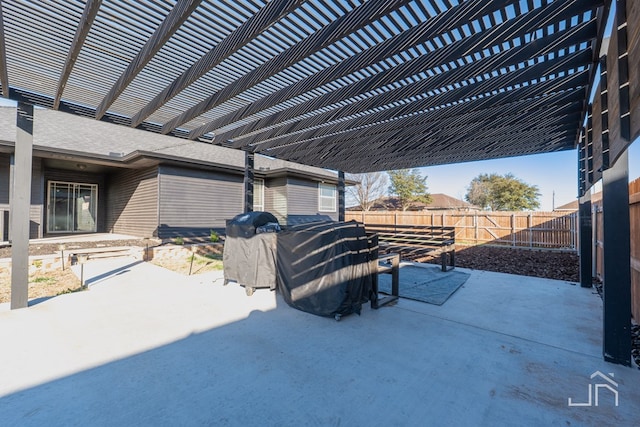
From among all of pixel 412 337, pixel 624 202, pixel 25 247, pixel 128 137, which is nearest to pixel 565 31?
pixel 624 202

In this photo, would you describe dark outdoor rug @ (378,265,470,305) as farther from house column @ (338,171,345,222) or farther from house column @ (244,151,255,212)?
house column @ (244,151,255,212)

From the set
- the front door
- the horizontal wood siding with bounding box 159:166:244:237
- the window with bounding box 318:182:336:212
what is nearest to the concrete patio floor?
the horizontal wood siding with bounding box 159:166:244:237

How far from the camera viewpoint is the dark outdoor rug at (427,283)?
4.65m

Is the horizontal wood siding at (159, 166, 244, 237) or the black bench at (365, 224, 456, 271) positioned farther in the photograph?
the horizontal wood siding at (159, 166, 244, 237)

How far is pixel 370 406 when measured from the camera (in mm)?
1979

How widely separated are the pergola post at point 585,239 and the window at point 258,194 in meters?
10.6

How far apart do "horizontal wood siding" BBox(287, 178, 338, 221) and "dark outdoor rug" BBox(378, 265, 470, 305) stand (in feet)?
21.8

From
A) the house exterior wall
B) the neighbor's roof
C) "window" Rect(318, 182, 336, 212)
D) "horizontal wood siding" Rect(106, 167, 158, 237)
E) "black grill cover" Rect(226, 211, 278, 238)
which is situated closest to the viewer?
the neighbor's roof

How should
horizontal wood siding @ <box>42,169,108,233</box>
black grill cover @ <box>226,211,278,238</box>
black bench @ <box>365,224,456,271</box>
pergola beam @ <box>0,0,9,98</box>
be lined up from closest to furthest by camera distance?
pergola beam @ <box>0,0,9,98</box> → black grill cover @ <box>226,211,278,238</box> → black bench @ <box>365,224,456,271</box> → horizontal wood siding @ <box>42,169,108,233</box>

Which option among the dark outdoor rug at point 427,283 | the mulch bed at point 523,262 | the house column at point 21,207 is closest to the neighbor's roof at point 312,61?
the house column at point 21,207

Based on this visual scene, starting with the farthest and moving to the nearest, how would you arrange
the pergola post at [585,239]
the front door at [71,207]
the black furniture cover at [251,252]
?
the front door at [71,207] < the pergola post at [585,239] < the black furniture cover at [251,252]

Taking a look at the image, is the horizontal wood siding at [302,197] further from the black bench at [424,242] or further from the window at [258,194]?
the black bench at [424,242]

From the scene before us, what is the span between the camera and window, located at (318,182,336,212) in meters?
14.2

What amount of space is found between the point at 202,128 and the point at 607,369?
628 cm
